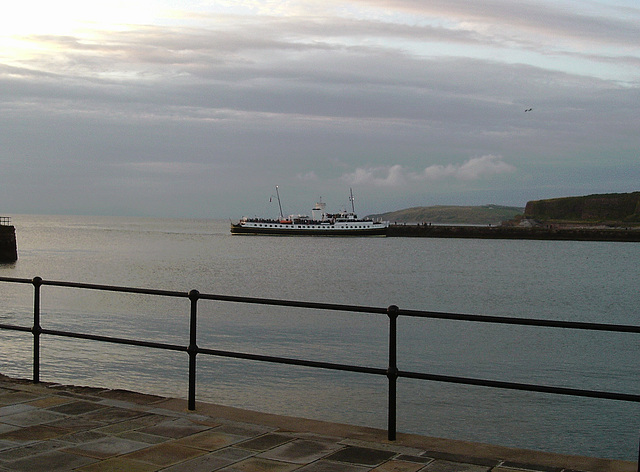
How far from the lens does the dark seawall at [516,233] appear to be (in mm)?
138125

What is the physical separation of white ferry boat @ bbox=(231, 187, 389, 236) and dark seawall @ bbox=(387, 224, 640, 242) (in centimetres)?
808

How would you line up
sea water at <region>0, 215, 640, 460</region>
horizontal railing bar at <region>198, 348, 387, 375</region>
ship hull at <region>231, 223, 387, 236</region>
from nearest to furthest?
horizontal railing bar at <region>198, 348, 387, 375</region> < sea water at <region>0, 215, 640, 460</region> < ship hull at <region>231, 223, 387, 236</region>

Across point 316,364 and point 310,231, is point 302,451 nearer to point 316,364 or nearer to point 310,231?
point 316,364

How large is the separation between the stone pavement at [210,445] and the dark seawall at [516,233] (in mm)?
133741

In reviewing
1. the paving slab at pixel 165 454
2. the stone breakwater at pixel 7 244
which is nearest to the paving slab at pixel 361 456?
the paving slab at pixel 165 454

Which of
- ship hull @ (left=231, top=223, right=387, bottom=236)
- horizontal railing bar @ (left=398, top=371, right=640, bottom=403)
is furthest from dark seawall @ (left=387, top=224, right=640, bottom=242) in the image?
horizontal railing bar @ (left=398, top=371, right=640, bottom=403)

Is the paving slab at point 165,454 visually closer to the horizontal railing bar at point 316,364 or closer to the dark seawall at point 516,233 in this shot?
the horizontal railing bar at point 316,364

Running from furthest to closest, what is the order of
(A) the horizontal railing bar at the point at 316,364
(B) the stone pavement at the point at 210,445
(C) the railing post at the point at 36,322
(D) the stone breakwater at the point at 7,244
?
(D) the stone breakwater at the point at 7,244, (C) the railing post at the point at 36,322, (A) the horizontal railing bar at the point at 316,364, (B) the stone pavement at the point at 210,445

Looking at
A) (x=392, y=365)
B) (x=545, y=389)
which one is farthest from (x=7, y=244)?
(x=545, y=389)

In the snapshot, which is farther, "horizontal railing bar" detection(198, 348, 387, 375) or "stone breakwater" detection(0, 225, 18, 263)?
"stone breakwater" detection(0, 225, 18, 263)

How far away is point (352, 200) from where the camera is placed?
150750 millimetres

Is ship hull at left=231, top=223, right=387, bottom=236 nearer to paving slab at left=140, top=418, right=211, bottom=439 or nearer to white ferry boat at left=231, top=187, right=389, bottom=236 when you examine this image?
white ferry boat at left=231, top=187, right=389, bottom=236

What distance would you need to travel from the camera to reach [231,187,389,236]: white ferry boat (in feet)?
425

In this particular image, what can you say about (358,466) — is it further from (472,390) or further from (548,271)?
(548,271)
